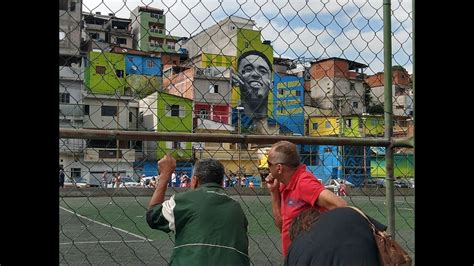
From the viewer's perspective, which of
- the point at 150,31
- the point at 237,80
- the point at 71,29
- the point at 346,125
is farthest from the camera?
the point at 346,125

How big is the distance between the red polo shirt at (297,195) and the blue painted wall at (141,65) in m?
0.94

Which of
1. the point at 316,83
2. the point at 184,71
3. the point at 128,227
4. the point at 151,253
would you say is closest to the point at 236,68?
the point at 184,71

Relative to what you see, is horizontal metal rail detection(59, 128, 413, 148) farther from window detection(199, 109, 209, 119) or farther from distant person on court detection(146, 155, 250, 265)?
window detection(199, 109, 209, 119)

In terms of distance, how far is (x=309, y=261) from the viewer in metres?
2.09

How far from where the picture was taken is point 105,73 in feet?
9.27

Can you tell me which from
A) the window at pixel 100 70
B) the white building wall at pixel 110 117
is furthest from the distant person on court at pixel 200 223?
the window at pixel 100 70

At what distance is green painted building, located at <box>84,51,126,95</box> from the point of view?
2.71 meters

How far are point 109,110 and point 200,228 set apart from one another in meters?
0.85

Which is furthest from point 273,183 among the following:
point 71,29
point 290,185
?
point 71,29

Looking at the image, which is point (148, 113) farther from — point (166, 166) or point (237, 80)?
point (237, 80)

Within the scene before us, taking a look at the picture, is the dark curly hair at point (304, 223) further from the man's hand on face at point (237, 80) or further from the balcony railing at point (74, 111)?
the balcony railing at point (74, 111)
